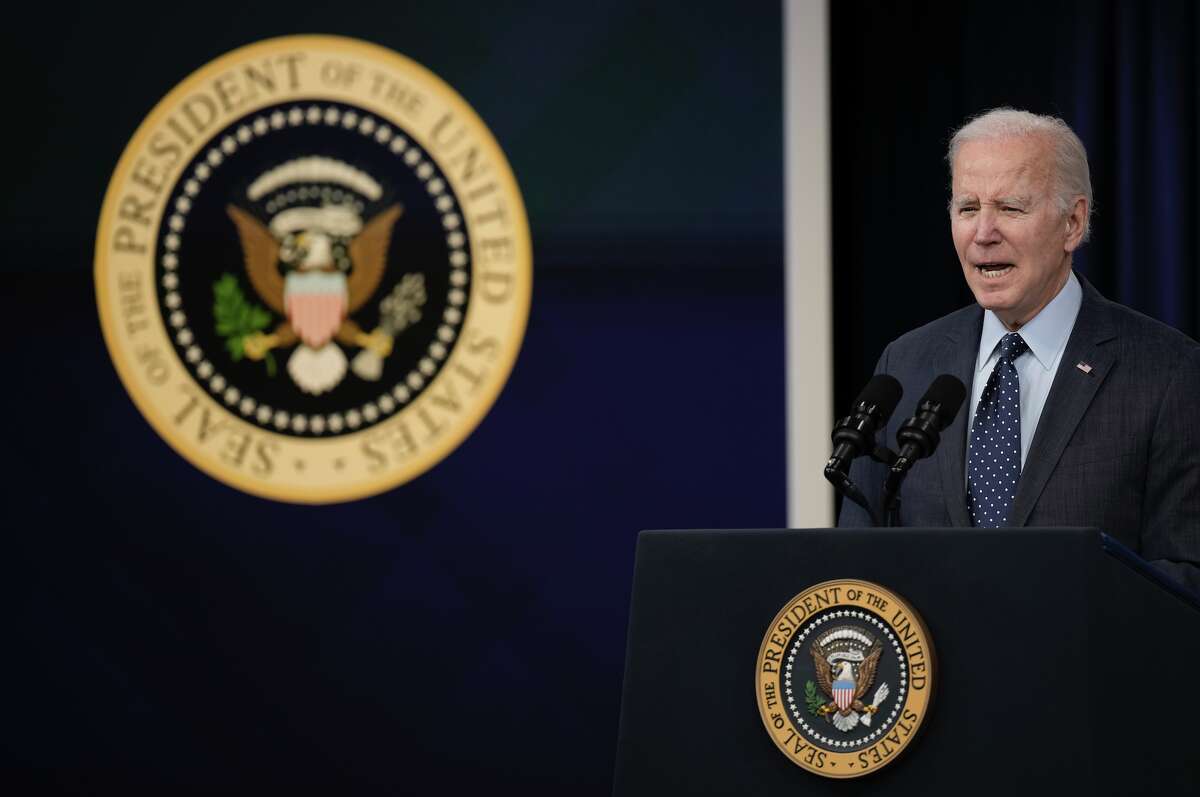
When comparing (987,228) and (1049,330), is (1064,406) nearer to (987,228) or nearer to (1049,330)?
(1049,330)

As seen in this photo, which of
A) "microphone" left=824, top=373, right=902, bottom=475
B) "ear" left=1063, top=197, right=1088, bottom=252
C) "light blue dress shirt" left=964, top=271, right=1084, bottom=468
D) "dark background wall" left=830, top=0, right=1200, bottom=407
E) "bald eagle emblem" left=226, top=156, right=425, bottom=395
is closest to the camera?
"microphone" left=824, top=373, right=902, bottom=475

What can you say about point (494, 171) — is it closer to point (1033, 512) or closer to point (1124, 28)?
point (1124, 28)

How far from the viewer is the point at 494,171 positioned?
3.72m

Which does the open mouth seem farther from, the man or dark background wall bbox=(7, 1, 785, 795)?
dark background wall bbox=(7, 1, 785, 795)

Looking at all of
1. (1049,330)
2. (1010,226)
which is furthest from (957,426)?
(1010,226)

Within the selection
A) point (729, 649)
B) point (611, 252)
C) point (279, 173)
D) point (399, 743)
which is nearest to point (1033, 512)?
point (729, 649)

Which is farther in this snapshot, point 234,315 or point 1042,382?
point 234,315

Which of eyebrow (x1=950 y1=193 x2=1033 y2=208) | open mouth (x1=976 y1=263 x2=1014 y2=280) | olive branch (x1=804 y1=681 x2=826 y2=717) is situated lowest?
olive branch (x1=804 y1=681 x2=826 y2=717)

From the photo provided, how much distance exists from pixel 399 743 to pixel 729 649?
235 cm

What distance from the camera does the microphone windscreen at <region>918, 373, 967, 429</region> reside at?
1.63m

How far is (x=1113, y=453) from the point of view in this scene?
1867 millimetres

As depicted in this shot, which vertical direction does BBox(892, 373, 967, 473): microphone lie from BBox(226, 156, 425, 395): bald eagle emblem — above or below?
below

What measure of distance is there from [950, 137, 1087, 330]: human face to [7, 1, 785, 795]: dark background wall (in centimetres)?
156

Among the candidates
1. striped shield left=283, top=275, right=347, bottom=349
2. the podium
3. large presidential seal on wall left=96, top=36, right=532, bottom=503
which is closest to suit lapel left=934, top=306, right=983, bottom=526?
the podium
